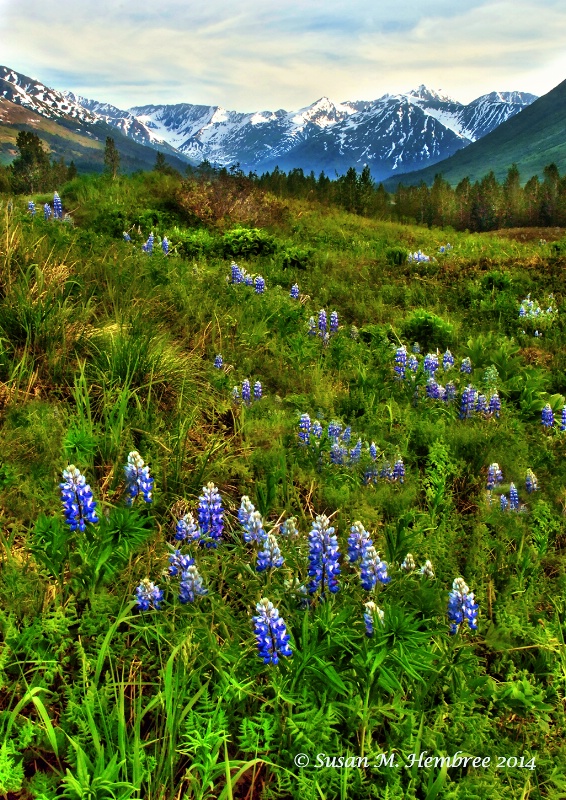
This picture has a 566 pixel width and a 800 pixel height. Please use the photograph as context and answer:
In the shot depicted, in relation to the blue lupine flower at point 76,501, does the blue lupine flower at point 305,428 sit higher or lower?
higher

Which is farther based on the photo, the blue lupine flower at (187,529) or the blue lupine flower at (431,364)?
the blue lupine flower at (431,364)

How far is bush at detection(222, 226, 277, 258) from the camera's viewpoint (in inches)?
408

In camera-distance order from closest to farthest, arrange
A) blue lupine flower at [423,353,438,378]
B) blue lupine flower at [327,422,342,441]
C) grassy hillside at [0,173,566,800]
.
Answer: grassy hillside at [0,173,566,800]
blue lupine flower at [327,422,342,441]
blue lupine flower at [423,353,438,378]

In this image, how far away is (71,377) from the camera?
427 centimetres

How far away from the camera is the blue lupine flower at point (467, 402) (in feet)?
16.1

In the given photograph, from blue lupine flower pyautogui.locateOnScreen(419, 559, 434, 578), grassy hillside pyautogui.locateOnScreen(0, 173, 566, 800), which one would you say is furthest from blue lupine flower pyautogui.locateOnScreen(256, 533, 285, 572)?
blue lupine flower pyautogui.locateOnScreen(419, 559, 434, 578)

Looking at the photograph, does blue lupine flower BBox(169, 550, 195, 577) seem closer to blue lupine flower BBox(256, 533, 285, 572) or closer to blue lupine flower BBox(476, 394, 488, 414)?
blue lupine flower BBox(256, 533, 285, 572)

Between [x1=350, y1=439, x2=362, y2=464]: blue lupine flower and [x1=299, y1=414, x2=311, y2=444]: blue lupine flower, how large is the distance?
1.17 feet

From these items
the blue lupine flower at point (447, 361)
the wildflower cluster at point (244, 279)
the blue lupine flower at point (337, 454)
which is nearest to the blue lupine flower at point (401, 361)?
the blue lupine flower at point (447, 361)

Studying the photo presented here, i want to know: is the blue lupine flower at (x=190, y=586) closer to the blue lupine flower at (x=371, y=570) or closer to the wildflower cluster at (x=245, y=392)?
the blue lupine flower at (x=371, y=570)

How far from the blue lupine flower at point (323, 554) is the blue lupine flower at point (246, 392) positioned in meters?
2.34

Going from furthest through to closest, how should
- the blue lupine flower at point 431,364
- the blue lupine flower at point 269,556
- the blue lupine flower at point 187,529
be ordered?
the blue lupine flower at point 431,364 → the blue lupine flower at point 187,529 → the blue lupine flower at point 269,556

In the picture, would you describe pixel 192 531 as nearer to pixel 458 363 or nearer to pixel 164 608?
pixel 164 608

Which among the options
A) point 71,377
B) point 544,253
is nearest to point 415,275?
point 544,253
